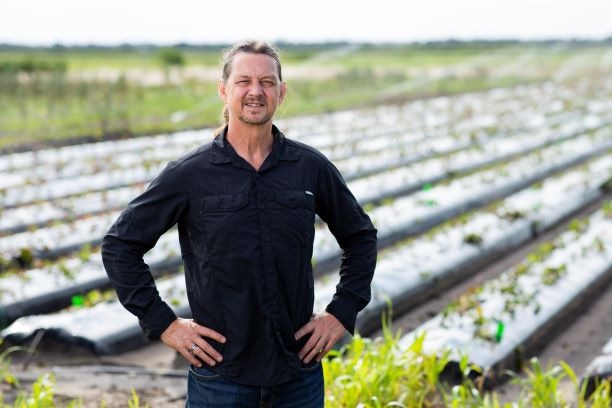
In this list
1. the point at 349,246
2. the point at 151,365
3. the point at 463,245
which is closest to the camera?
the point at 349,246

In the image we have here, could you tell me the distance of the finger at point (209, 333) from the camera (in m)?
2.01

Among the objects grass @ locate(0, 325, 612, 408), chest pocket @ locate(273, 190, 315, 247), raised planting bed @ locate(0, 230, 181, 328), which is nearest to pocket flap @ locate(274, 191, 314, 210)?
chest pocket @ locate(273, 190, 315, 247)

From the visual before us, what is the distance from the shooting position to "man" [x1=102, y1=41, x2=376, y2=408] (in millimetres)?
2000

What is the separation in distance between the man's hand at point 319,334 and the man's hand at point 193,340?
21 centimetres

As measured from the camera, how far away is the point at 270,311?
2.02 meters

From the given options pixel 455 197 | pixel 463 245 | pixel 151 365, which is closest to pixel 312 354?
pixel 151 365

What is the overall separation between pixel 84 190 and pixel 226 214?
610 cm

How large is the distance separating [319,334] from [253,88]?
624 millimetres

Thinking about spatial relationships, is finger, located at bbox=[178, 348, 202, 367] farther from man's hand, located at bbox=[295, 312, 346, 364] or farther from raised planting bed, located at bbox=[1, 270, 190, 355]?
raised planting bed, located at bbox=[1, 270, 190, 355]

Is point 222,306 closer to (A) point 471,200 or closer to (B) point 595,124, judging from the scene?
(A) point 471,200

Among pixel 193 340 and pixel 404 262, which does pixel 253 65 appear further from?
pixel 404 262

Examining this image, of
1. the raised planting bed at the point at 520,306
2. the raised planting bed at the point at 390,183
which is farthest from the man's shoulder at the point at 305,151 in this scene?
the raised planting bed at the point at 390,183

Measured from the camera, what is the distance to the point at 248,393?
6.67ft

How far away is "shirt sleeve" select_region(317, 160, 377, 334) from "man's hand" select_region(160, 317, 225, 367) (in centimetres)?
32
